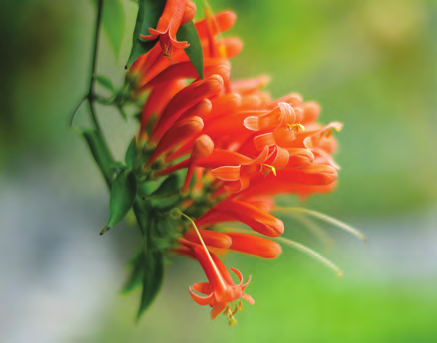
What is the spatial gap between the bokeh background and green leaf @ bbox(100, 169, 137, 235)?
24 centimetres

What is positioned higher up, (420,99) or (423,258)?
(420,99)

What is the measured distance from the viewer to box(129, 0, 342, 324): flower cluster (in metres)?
0.34

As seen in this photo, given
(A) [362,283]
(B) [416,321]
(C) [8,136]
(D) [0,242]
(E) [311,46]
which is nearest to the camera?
(C) [8,136]

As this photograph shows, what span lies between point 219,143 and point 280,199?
1.29 m

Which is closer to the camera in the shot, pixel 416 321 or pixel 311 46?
pixel 416 321

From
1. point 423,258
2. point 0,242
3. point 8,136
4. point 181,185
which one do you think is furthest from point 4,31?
point 423,258

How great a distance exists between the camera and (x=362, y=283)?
1868 mm

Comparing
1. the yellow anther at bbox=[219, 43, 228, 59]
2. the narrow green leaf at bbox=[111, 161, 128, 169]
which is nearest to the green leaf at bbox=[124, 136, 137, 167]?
the narrow green leaf at bbox=[111, 161, 128, 169]

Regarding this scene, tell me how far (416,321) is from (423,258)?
50 centimetres

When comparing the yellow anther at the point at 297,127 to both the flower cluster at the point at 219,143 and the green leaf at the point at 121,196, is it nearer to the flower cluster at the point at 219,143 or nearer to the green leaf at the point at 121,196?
the flower cluster at the point at 219,143

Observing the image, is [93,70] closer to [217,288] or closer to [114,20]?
[114,20]

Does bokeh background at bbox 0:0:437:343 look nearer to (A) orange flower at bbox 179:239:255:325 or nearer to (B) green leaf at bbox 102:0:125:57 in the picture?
(B) green leaf at bbox 102:0:125:57

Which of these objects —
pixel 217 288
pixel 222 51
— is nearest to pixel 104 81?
pixel 222 51

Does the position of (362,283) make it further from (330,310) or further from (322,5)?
(322,5)
